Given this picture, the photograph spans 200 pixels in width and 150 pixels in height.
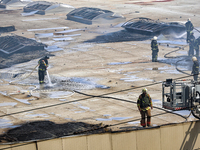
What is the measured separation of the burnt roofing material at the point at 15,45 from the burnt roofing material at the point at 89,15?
1148 centimetres

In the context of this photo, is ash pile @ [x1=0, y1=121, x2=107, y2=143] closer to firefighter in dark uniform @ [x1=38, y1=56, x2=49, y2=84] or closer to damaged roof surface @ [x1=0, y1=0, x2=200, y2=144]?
damaged roof surface @ [x1=0, y1=0, x2=200, y2=144]

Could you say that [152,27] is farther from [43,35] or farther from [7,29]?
[7,29]

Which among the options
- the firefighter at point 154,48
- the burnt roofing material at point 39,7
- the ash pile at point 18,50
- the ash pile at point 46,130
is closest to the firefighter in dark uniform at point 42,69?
the ash pile at point 46,130

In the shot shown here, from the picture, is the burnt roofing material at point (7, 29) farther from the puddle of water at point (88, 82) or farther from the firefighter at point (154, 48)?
the firefighter at point (154, 48)

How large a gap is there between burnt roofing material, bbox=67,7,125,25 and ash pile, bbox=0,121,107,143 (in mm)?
27612

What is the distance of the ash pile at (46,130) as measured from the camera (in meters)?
11.5

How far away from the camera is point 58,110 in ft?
49.1

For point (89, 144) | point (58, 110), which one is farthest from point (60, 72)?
point (89, 144)

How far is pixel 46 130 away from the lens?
1231cm

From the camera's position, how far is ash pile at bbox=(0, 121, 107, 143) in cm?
1154

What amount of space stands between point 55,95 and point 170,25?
18.4m

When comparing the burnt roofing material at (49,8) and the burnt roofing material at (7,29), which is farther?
the burnt roofing material at (49,8)

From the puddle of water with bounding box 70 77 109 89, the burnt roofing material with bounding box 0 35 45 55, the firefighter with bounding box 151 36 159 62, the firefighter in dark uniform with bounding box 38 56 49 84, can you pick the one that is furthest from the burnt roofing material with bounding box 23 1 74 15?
the firefighter in dark uniform with bounding box 38 56 49 84

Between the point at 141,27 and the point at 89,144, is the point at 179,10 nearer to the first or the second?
the point at 141,27
